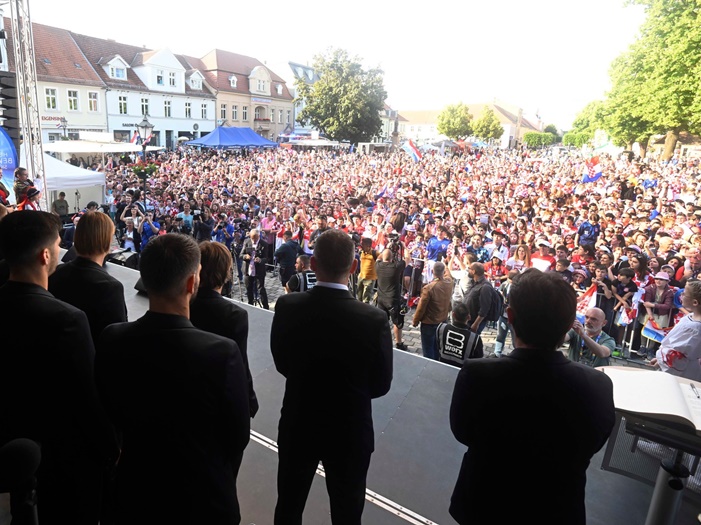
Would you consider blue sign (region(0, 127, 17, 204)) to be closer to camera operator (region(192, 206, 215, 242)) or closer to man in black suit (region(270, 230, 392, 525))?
camera operator (region(192, 206, 215, 242))

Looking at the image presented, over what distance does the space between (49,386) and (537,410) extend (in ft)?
6.11

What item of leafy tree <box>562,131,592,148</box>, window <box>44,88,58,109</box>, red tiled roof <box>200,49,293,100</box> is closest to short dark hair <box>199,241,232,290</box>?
window <box>44,88,58,109</box>

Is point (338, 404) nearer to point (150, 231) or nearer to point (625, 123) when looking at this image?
point (150, 231)

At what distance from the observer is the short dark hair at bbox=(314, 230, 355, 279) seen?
2062mm

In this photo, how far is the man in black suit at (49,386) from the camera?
1.81 metres

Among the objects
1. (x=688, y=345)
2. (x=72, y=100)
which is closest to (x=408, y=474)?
(x=688, y=345)

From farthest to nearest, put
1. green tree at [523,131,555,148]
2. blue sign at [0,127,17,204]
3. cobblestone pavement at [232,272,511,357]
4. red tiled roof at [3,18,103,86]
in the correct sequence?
1. green tree at [523,131,555,148]
2. red tiled roof at [3,18,103,86]
3. blue sign at [0,127,17,204]
4. cobblestone pavement at [232,272,511,357]

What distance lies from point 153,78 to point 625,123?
36739mm

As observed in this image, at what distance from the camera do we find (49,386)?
184cm

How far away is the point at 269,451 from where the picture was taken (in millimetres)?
3018

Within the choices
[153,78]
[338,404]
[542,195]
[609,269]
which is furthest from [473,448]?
[153,78]

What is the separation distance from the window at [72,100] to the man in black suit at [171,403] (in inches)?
1518

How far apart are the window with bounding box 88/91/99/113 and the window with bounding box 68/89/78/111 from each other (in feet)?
3.55

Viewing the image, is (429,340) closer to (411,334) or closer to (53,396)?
(411,334)
